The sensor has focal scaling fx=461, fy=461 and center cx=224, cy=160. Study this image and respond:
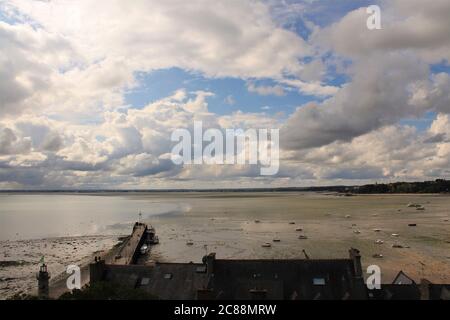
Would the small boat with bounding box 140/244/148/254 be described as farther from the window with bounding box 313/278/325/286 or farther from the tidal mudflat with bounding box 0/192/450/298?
the window with bounding box 313/278/325/286

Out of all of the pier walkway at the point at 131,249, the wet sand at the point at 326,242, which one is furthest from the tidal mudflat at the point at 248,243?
the pier walkway at the point at 131,249

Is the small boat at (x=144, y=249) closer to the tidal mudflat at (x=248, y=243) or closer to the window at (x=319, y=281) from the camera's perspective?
the tidal mudflat at (x=248, y=243)

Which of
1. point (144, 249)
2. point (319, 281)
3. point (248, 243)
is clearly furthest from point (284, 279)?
point (248, 243)

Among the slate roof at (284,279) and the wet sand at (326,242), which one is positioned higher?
the slate roof at (284,279)

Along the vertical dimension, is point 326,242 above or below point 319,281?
below

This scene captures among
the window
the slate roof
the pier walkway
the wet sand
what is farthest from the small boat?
the window

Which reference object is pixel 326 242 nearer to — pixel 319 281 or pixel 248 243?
pixel 248 243

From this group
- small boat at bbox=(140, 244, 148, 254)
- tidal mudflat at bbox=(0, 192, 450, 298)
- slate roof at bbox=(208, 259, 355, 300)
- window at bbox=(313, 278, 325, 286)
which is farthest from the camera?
small boat at bbox=(140, 244, 148, 254)

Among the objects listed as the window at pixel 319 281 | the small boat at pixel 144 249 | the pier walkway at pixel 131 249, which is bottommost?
the small boat at pixel 144 249
